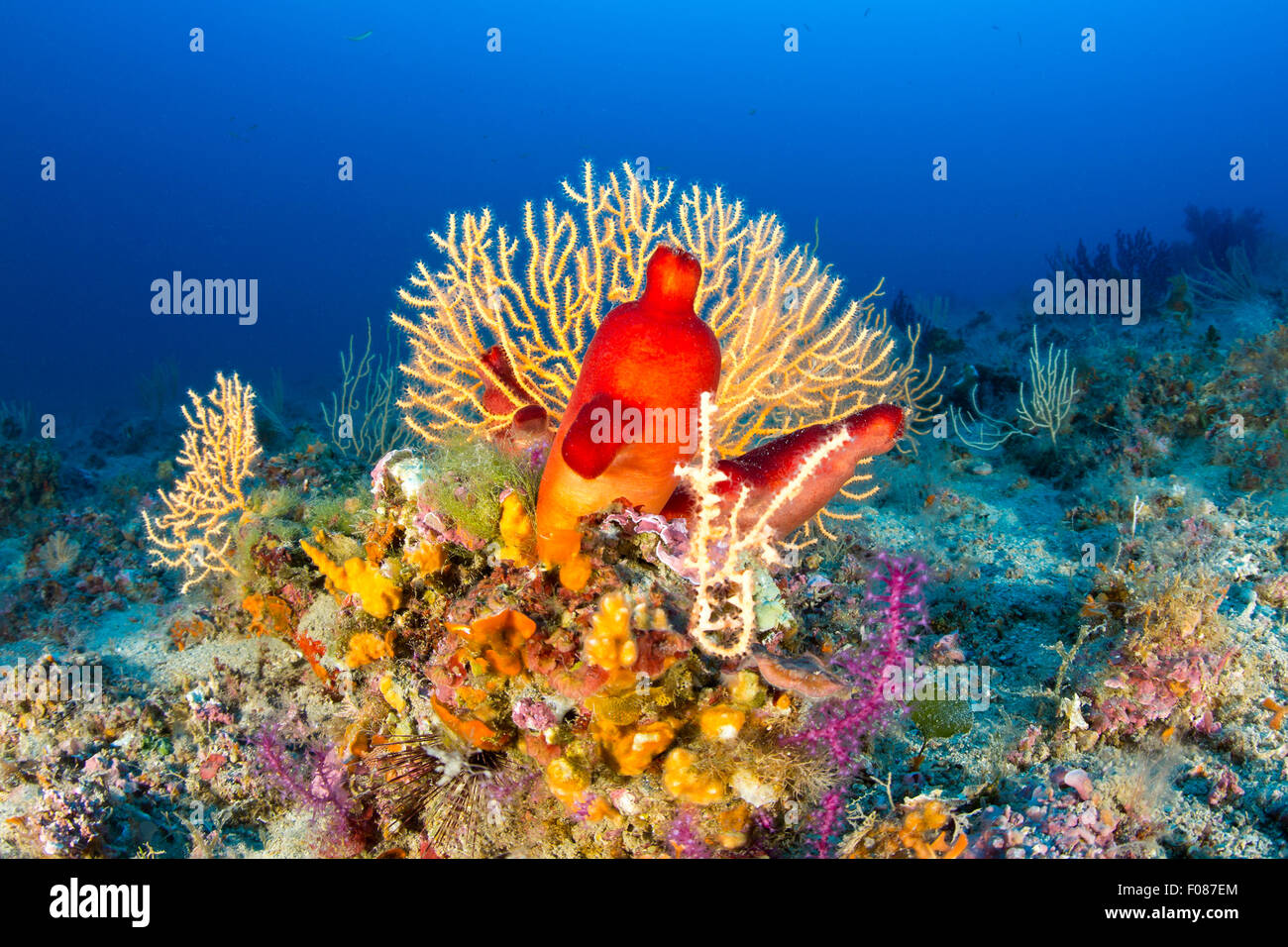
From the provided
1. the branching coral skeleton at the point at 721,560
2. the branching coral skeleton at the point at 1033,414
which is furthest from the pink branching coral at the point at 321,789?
the branching coral skeleton at the point at 1033,414

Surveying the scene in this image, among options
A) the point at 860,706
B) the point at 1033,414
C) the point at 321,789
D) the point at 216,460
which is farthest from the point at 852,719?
the point at 1033,414

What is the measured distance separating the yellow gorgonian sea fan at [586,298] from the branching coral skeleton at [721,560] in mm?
1234

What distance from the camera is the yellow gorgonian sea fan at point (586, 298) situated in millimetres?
4027

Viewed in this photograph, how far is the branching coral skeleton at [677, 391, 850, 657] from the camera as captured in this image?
8.37 ft

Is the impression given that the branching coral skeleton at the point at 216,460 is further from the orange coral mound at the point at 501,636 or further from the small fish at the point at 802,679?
the small fish at the point at 802,679

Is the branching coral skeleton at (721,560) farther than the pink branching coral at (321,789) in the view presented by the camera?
No

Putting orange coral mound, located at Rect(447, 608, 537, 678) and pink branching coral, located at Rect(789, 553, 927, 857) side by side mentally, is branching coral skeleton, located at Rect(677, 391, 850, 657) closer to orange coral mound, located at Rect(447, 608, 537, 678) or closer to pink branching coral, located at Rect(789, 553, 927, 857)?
pink branching coral, located at Rect(789, 553, 927, 857)

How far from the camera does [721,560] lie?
3.16 m

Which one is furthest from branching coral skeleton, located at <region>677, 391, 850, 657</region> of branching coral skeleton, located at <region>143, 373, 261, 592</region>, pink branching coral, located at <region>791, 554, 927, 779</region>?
branching coral skeleton, located at <region>143, 373, 261, 592</region>

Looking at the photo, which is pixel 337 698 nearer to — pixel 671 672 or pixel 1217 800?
pixel 671 672
